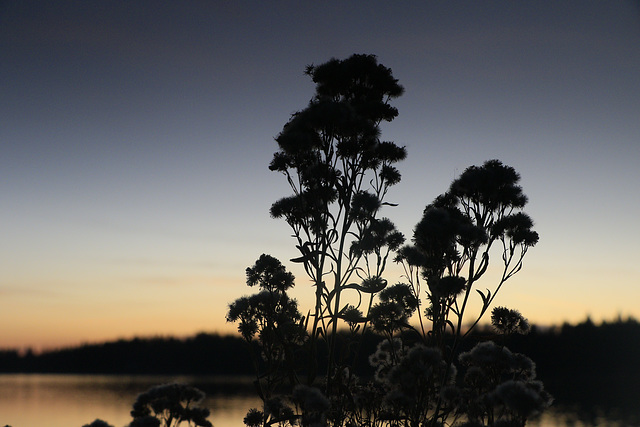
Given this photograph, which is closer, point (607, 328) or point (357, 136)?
point (357, 136)

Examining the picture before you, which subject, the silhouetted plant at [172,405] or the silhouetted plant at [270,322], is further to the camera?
the silhouetted plant at [270,322]

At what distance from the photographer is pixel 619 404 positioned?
Answer: 198 feet

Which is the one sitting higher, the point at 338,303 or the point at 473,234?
the point at 473,234

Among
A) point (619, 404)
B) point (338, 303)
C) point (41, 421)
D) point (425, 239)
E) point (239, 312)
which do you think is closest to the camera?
point (338, 303)

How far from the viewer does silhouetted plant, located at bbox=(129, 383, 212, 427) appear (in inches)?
206

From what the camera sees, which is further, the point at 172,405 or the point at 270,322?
the point at 270,322

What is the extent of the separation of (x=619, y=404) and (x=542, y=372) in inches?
1886

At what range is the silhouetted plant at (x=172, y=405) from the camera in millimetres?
5230

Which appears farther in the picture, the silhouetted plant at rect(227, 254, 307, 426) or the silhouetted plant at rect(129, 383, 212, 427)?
the silhouetted plant at rect(227, 254, 307, 426)

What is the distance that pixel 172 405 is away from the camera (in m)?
5.24

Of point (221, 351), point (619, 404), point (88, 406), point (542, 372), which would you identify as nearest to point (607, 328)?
point (542, 372)

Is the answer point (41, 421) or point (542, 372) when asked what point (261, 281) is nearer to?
point (41, 421)

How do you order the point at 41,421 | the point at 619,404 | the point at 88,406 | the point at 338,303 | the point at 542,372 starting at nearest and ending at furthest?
the point at 338,303
the point at 41,421
the point at 619,404
the point at 88,406
the point at 542,372

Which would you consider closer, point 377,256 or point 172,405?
point 172,405
